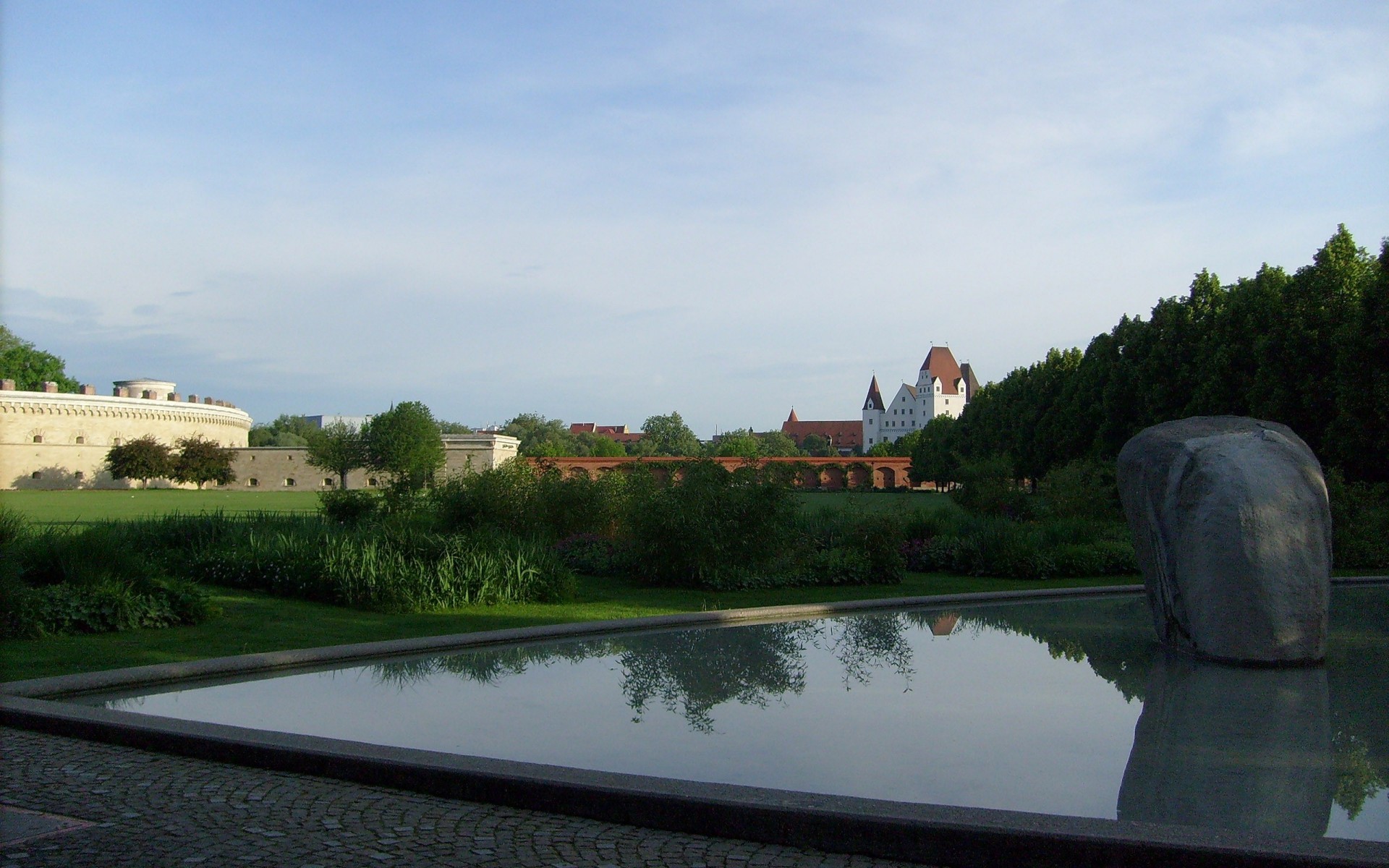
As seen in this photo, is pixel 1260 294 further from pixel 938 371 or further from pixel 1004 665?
pixel 938 371

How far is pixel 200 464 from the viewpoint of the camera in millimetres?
78375

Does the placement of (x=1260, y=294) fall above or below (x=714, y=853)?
above

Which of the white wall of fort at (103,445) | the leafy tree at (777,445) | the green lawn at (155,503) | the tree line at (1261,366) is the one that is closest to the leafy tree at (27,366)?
the white wall of fort at (103,445)

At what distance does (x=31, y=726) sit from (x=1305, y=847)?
670 cm

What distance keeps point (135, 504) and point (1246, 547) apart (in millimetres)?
49403

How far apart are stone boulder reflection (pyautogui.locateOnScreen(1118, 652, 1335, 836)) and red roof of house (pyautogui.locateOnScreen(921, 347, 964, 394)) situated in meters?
141

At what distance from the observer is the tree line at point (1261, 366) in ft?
78.7


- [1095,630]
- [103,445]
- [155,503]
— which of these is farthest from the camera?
[103,445]

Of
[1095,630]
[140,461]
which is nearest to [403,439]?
[140,461]

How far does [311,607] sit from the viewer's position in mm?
11609

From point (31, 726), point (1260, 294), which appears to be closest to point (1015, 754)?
point (31, 726)

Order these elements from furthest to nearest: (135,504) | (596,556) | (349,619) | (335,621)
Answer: (135,504)
(596,556)
(349,619)
(335,621)

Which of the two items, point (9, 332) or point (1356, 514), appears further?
point (9, 332)

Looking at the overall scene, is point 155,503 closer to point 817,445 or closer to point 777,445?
point 777,445
